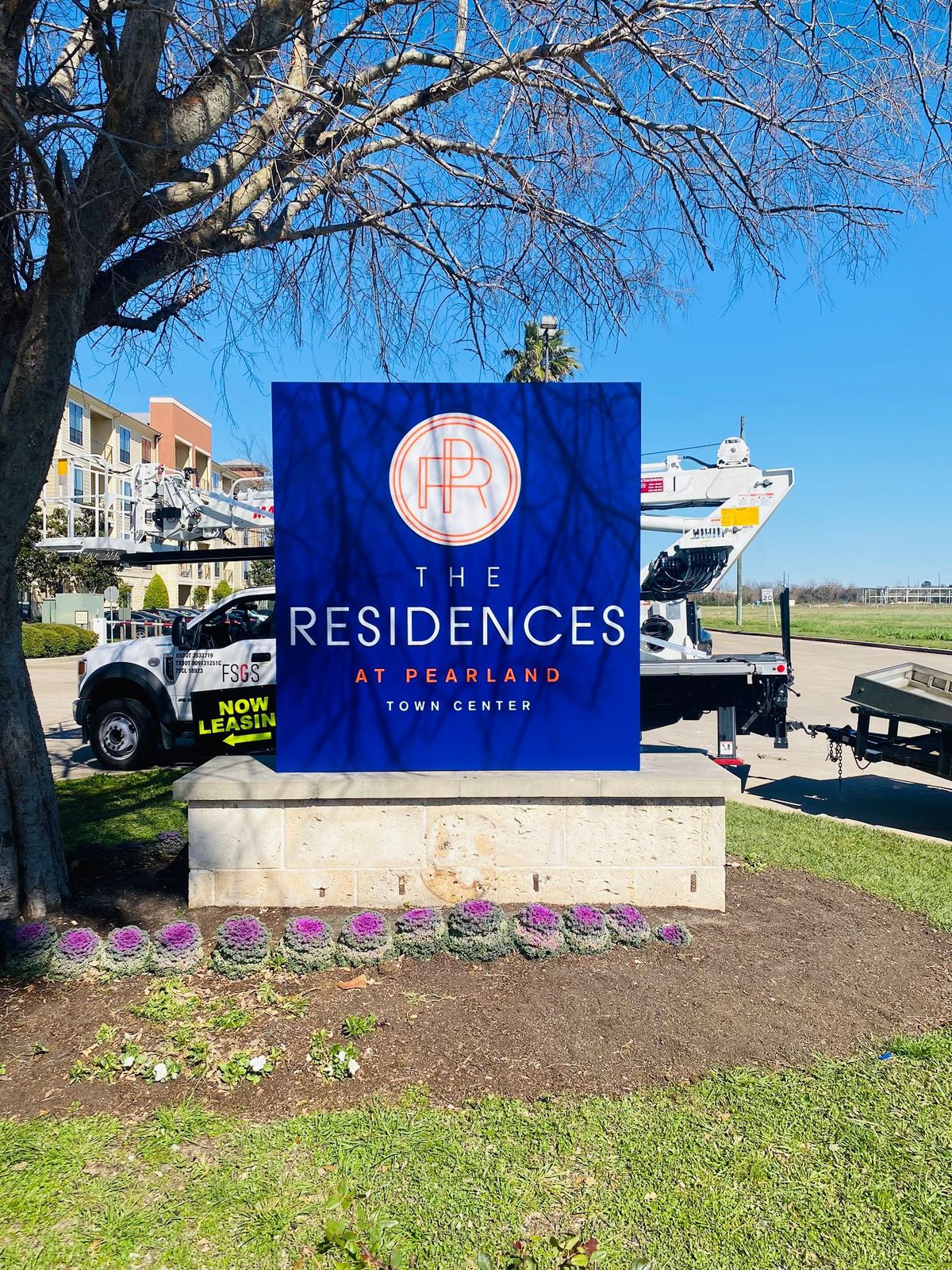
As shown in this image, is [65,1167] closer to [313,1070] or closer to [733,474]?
[313,1070]

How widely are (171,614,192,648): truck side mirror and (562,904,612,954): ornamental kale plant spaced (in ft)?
21.8

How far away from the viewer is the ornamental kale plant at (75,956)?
403 cm

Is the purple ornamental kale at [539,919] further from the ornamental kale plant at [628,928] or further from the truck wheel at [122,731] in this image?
the truck wheel at [122,731]

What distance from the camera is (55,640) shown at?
28781 millimetres

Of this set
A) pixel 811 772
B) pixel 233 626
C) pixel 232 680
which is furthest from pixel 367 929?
pixel 811 772

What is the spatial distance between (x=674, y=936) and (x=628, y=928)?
241 mm

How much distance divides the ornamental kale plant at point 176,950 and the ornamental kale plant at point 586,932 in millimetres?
1860

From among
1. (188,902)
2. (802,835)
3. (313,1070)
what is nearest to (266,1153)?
(313,1070)

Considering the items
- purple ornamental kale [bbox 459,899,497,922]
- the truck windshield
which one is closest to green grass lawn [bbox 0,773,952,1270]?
purple ornamental kale [bbox 459,899,497,922]

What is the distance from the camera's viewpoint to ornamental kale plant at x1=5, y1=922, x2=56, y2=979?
13.1ft

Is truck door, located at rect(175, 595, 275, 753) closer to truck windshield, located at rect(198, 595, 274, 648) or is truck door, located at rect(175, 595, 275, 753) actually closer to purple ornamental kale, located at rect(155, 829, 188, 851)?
truck windshield, located at rect(198, 595, 274, 648)

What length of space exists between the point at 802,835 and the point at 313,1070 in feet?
16.3

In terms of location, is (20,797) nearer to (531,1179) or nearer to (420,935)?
(420,935)

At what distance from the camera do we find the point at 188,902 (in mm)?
4945
